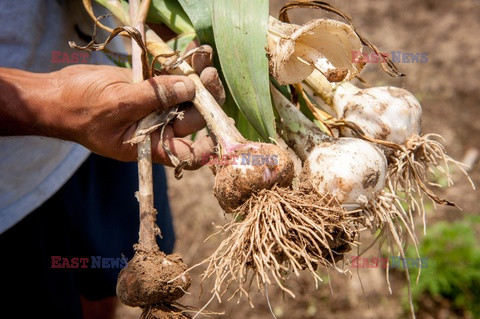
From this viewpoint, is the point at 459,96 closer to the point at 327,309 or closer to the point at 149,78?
the point at 327,309

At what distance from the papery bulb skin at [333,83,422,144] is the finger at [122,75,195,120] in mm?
353

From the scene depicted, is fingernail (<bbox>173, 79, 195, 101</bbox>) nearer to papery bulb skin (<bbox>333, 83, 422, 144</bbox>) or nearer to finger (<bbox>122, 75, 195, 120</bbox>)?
finger (<bbox>122, 75, 195, 120</bbox>)

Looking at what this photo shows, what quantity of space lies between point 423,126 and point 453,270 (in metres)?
0.84

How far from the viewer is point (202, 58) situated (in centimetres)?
105

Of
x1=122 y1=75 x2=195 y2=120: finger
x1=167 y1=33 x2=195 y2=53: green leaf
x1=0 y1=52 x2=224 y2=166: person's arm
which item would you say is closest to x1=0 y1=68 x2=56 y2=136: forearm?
x1=0 y1=52 x2=224 y2=166: person's arm

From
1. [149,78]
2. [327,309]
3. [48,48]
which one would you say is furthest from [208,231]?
[149,78]

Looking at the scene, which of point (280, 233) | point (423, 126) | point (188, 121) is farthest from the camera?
point (423, 126)

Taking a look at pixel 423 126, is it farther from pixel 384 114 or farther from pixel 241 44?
pixel 241 44

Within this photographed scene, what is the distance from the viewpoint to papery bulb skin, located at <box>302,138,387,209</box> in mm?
961

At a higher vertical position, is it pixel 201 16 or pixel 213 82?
pixel 201 16

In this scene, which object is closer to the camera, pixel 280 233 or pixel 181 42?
pixel 280 233

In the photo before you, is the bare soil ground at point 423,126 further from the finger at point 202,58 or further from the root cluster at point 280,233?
the finger at point 202,58

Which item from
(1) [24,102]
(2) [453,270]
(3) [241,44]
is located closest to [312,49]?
(3) [241,44]

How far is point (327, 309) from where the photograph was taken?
76.5 inches
